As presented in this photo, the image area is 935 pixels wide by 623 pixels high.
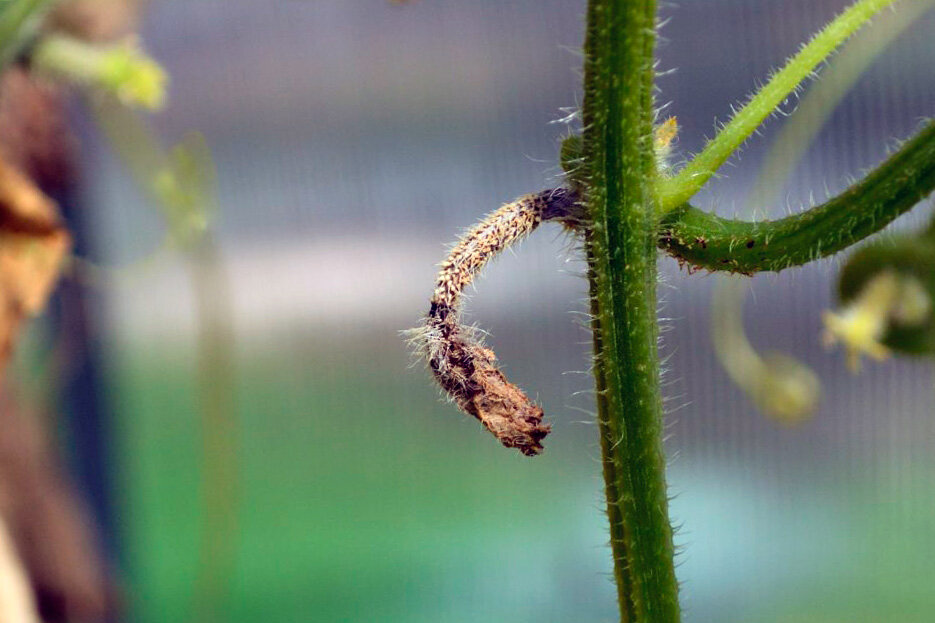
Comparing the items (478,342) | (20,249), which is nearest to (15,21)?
(20,249)

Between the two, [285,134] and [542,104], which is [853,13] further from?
[285,134]

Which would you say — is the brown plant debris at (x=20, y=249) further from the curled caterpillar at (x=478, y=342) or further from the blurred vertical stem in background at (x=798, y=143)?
the blurred vertical stem in background at (x=798, y=143)

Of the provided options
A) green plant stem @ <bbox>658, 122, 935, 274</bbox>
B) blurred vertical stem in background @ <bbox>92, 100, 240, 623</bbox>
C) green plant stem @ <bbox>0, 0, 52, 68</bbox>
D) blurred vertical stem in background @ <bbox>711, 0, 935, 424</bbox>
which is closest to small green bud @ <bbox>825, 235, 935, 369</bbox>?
green plant stem @ <bbox>658, 122, 935, 274</bbox>

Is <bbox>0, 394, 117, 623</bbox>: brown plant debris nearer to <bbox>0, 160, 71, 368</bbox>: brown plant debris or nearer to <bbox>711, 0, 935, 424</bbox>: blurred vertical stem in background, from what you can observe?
<bbox>0, 160, 71, 368</bbox>: brown plant debris

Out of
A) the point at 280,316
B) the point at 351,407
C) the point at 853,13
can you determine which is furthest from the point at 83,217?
the point at 853,13

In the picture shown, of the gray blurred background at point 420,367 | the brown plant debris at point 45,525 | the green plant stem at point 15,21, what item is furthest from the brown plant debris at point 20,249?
the gray blurred background at point 420,367

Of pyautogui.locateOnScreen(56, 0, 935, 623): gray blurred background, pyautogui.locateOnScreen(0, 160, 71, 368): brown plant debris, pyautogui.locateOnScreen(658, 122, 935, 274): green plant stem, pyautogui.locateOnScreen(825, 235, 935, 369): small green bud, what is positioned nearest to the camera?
pyautogui.locateOnScreen(658, 122, 935, 274): green plant stem

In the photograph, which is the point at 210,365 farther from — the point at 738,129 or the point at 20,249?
the point at 738,129
